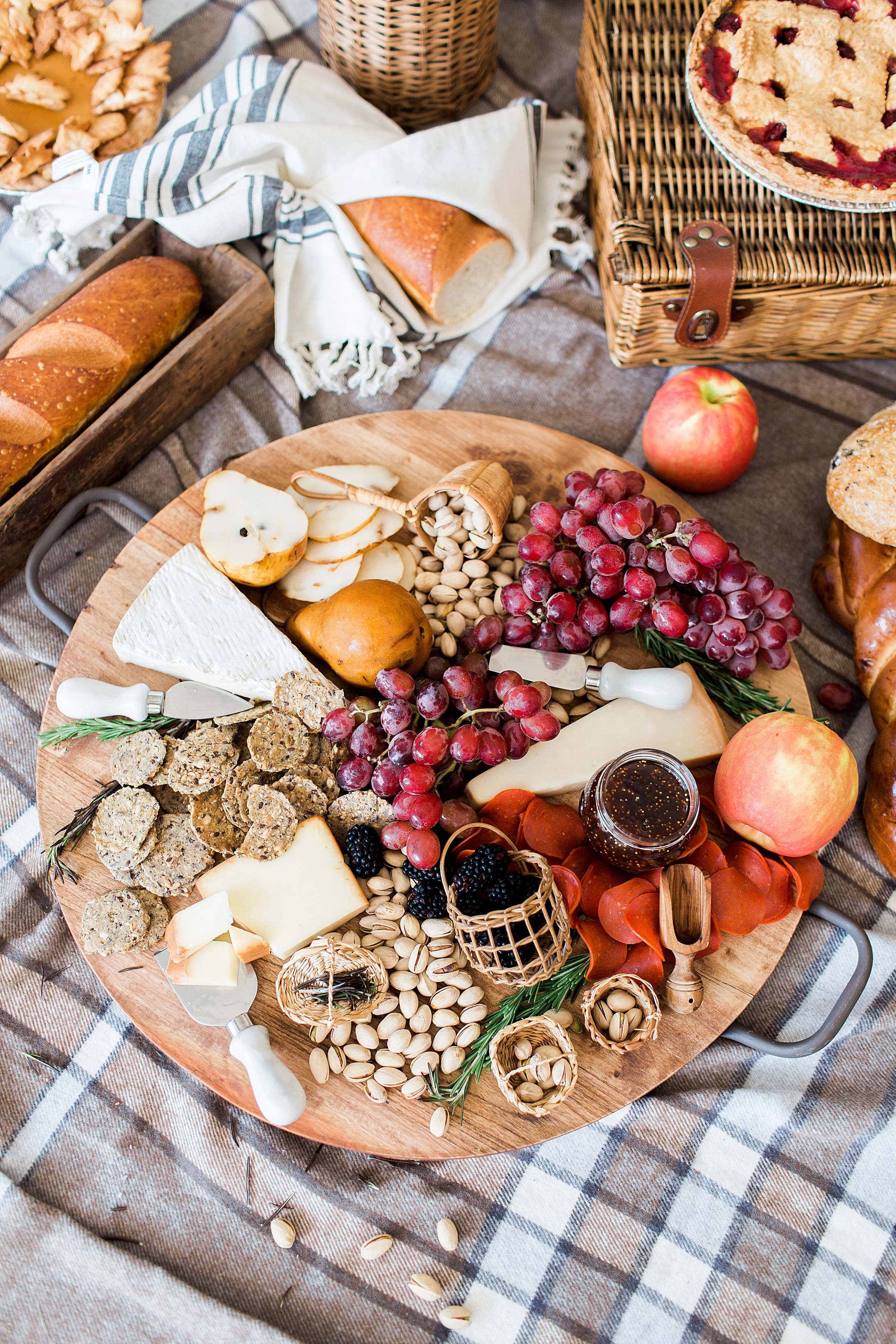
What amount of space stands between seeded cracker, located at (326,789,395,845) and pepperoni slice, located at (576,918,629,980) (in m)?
0.30

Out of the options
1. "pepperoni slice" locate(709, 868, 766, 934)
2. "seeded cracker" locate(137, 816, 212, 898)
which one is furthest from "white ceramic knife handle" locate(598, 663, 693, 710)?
"seeded cracker" locate(137, 816, 212, 898)

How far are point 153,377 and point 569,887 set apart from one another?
1.07 meters

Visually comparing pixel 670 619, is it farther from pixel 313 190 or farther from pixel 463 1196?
pixel 313 190

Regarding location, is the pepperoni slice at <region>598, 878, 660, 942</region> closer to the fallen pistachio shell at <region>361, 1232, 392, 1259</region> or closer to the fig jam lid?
the fig jam lid

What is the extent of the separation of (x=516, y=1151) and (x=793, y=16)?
68.8 inches

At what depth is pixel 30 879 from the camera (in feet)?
4.36

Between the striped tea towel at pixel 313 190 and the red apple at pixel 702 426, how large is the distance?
18.0 inches

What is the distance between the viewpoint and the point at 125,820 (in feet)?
3.87

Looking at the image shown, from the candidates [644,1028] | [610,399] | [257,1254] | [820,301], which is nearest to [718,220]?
[820,301]

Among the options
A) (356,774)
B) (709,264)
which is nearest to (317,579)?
(356,774)

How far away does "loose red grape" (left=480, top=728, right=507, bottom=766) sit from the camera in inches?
44.8

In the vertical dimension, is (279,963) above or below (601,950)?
above

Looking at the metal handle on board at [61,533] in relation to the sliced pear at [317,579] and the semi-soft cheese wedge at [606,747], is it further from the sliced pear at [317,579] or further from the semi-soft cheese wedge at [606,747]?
the semi-soft cheese wedge at [606,747]

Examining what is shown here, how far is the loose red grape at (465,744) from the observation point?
3.65 ft
